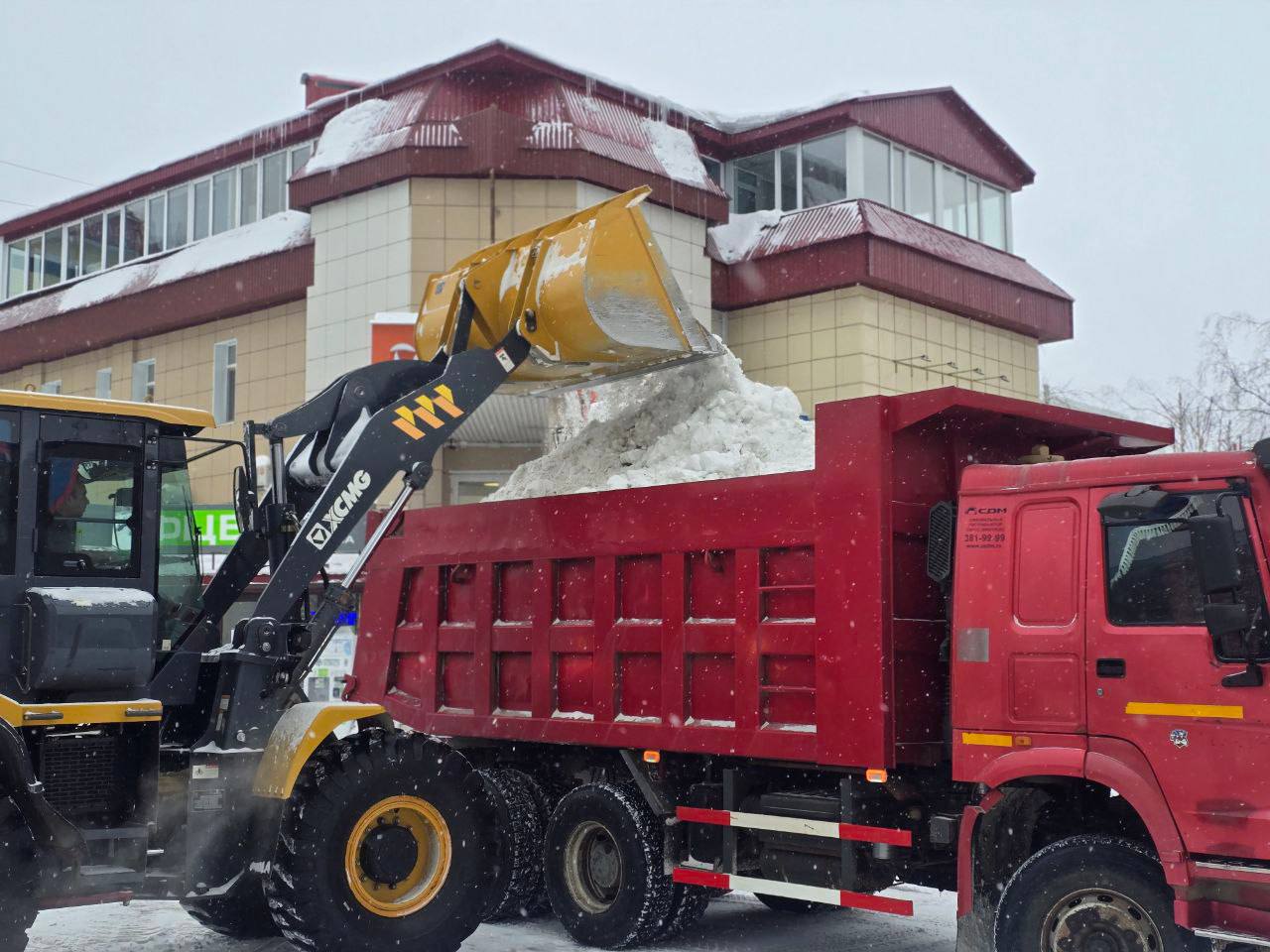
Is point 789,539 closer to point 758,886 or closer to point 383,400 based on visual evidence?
point 758,886

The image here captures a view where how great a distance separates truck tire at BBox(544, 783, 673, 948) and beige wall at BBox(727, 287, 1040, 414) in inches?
506

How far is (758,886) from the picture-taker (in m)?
7.37

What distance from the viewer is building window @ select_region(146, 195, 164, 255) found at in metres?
26.1

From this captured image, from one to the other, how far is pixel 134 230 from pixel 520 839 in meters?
21.2

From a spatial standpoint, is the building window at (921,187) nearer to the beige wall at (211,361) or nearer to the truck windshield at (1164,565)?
the beige wall at (211,361)

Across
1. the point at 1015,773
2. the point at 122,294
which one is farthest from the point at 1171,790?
the point at 122,294

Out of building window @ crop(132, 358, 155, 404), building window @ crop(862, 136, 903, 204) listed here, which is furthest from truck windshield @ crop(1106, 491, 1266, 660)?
building window @ crop(132, 358, 155, 404)

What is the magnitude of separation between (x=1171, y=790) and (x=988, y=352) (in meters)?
18.2

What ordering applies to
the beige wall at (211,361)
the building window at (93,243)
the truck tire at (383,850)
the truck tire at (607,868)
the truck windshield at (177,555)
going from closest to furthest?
the truck tire at (383,850)
the truck windshield at (177,555)
the truck tire at (607,868)
the beige wall at (211,361)
the building window at (93,243)

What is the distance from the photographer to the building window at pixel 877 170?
22453 mm

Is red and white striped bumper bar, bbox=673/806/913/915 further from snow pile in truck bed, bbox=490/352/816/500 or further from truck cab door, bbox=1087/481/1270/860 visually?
snow pile in truck bed, bbox=490/352/816/500

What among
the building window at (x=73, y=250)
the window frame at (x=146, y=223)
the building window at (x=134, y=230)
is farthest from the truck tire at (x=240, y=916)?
the building window at (x=73, y=250)

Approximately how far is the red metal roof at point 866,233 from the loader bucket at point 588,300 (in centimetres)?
1244

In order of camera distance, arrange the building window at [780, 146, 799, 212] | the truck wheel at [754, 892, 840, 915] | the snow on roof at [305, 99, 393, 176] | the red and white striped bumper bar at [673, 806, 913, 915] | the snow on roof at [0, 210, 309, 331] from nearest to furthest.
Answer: the red and white striped bumper bar at [673, 806, 913, 915]
the truck wheel at [754, 892, 840, 915]
the snow on roof at [305, 99, 393, 176]
the snow on roof at [0, 210, 309, 331]
the building window at [780, 146, 799, 212]
